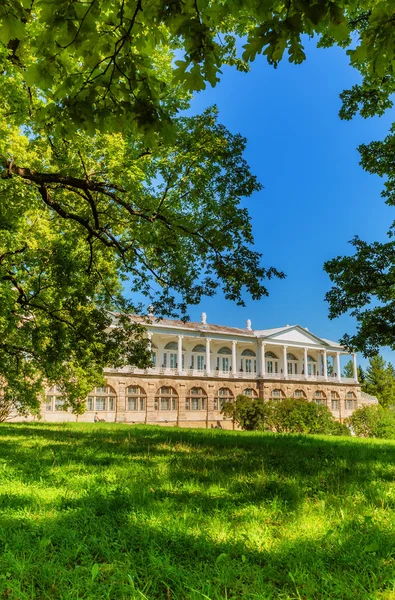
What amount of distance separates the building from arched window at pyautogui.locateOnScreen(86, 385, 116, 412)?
0.31 ft

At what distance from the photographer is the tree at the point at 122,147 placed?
3.29 m

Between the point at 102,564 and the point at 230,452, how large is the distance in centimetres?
623

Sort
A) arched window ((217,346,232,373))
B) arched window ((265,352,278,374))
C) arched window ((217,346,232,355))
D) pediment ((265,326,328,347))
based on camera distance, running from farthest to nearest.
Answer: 1. arched window ((265,352,278,374))
2. pediment ((265,326,328,347))
3. arched window ((217,346,232,355))
4. arched window ((217,346,232,373))

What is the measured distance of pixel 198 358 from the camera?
52.7 metres

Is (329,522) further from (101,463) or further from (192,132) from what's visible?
(192,132)

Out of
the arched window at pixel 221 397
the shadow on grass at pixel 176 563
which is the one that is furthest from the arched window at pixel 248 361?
the shadow on grass at pixel 176 563

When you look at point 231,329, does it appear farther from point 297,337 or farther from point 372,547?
point 372,547

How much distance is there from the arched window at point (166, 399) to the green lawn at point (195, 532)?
127 feet

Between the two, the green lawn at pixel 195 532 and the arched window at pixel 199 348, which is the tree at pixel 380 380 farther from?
the green lawn at pixel 195 532

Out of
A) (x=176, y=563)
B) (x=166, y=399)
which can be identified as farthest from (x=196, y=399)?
(x=176, y=563)

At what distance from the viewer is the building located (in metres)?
42.0

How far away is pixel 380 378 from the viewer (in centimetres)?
6169

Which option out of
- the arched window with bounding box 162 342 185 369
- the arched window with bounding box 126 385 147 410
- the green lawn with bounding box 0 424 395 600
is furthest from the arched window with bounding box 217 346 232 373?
the green lawn with bounding box 0 424 395 600

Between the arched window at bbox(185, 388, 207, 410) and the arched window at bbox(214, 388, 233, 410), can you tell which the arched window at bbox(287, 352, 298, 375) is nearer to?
the arched window at bbox(214, 388, 233, 410)
